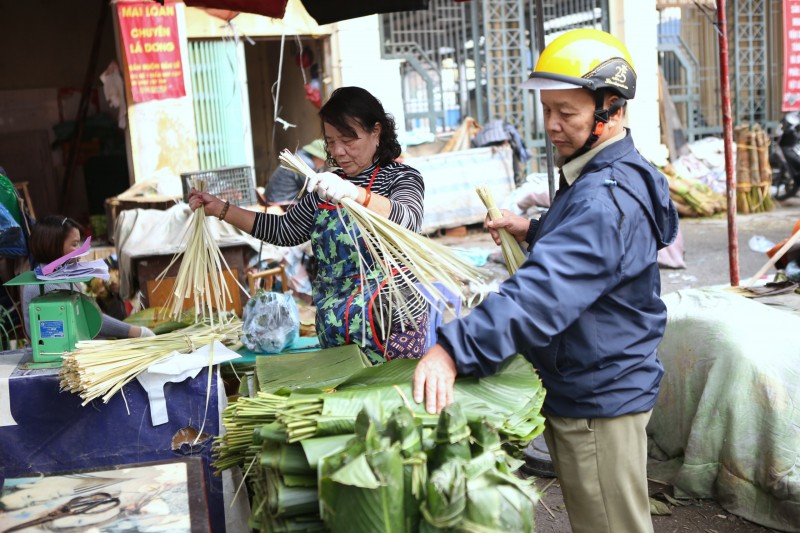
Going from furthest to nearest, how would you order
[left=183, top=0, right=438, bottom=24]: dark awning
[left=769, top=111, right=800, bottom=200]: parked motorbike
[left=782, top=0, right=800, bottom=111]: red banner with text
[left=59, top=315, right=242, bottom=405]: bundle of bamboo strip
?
1. [left=769, top=111, right=800, bottom=200]: parked motorbike
2. [left=782, top=0, right=800, bottom=111]: red banner with text
3. [left=183, top=0, right=438, bottom=24]: dark awning
4. [left=59, top=315, right=242, bottom=405]: bundle of bamboo strip

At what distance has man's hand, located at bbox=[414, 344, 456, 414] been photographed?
179cm

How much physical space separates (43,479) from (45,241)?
1.54m

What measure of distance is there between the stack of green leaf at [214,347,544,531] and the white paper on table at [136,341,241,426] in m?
0.66

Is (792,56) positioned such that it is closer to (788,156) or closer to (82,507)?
(788,156)

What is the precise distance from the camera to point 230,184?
7145 mm

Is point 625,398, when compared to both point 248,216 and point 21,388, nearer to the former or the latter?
point 248,216

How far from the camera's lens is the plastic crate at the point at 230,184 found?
22.5 ft

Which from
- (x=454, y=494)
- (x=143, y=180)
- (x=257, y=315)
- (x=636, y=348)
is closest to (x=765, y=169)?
(x=143, y=180)

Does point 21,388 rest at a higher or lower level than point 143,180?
lower

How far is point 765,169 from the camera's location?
11.4m

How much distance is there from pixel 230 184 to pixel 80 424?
4725mm

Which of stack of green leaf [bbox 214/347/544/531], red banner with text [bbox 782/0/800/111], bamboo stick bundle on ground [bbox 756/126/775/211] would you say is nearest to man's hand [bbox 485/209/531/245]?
stack of green leaf [bbox 214/347/544/531]

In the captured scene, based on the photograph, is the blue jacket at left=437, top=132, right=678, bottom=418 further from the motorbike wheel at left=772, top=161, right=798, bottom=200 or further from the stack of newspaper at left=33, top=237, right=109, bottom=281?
the motorbike wheel at left=772, top=161, right=798, bottom=200

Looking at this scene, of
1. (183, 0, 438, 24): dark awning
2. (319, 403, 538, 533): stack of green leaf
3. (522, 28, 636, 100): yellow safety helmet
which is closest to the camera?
(319, 403, 538, 533): stack of green leaf
